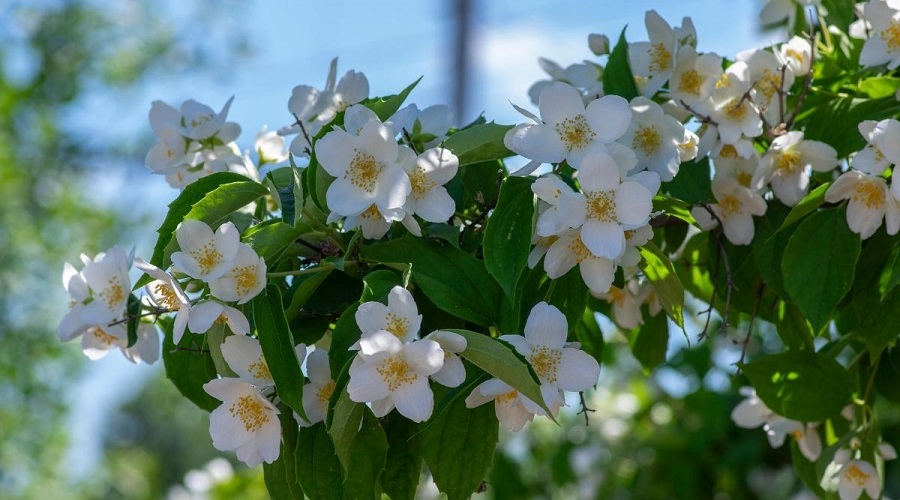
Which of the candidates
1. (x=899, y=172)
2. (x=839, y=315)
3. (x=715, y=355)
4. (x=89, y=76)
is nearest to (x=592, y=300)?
(x=839, y=315)

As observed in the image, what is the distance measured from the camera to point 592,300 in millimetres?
1185

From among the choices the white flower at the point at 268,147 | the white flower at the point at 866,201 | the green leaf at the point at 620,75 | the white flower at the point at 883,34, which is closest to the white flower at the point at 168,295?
the white flower at the point at 268,147

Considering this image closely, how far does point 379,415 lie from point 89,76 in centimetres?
567

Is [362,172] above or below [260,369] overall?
above

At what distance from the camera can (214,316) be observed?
2.52 ft

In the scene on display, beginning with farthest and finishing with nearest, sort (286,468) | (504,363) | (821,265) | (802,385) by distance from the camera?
(802,385)
(821,265)
(286,468)
(504,363)

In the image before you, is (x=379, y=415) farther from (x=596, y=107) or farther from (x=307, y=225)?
(x=596, y=107)

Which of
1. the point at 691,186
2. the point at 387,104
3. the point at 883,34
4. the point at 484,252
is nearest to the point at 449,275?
the point at 484,252

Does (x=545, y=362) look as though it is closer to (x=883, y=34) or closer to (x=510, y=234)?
(x=510, y=234)

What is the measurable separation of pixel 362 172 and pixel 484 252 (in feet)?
0.37

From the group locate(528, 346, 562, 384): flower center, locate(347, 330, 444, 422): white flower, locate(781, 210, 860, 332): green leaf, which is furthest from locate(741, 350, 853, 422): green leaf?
locate(347, 330, 444, 422): white flower

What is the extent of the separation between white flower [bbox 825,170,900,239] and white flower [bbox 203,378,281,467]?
522 mm

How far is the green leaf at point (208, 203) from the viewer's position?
2.76 ft

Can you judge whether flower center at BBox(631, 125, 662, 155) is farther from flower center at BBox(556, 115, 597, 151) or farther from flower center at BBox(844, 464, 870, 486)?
flower center at BBox(844, 464, 870, 486)
